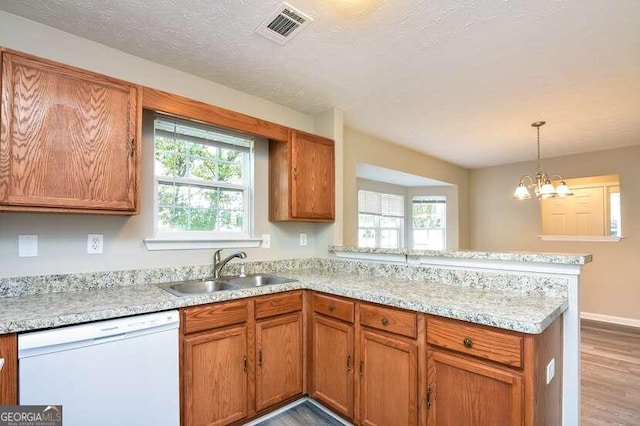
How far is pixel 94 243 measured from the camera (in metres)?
1.97

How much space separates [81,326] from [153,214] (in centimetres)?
96

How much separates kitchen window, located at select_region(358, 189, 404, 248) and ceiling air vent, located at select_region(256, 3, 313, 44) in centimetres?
367

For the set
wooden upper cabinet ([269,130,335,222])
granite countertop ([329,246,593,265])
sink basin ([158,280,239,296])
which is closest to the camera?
granite countertop ([329,246,593,265])

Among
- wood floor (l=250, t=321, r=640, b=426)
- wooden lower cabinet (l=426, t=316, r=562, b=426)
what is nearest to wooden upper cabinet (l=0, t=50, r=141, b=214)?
wood floor (l=250, t=321, r=640, b=426)

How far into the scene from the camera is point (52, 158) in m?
1.63

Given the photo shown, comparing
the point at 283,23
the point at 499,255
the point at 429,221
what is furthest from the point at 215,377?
the point at 429,221

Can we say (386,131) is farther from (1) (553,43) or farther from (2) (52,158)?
(2) (52,158)

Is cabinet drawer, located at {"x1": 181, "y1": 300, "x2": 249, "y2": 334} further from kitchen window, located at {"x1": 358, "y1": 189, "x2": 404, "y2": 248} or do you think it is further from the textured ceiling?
kitchen window, located at {"x1": 358, "y1": 189, "x2": 404, "y2": 248}

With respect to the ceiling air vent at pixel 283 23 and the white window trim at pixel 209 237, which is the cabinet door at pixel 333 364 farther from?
the ceiling air vent at pixel 283 23

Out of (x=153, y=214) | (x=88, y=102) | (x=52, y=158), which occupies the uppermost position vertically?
(x=88, y=102)

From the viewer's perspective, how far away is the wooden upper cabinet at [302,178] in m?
2.70

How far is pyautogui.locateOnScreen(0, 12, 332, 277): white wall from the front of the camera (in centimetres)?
175

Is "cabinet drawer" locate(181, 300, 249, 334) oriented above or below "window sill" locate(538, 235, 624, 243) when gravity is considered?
below

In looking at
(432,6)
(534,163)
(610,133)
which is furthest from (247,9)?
(534,163)
